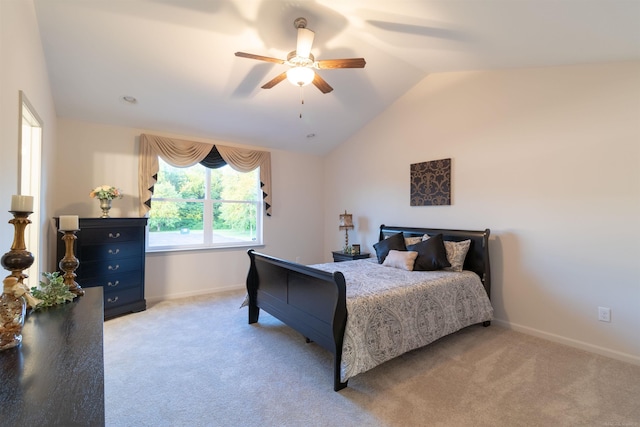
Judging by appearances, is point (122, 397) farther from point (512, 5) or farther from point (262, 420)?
point (512, 5)

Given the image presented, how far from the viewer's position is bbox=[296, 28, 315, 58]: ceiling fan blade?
95.0 inches

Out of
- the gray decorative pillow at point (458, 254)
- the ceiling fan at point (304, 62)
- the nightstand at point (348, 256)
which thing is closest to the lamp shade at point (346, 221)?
the nightstand at point (348, 256)

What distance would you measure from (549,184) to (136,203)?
5033 mm

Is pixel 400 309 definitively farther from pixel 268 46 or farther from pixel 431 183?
pixel 268 46

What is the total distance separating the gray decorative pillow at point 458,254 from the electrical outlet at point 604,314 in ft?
4.04

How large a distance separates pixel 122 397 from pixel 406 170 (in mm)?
4037

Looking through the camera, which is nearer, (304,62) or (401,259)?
(304,62)

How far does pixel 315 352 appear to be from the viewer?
9.16 feet

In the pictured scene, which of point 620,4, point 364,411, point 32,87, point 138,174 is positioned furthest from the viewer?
point 138,174

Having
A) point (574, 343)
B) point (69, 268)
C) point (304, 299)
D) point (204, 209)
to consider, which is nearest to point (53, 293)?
point (69, 268)

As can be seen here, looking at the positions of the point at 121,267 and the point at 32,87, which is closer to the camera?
the point at 32,87

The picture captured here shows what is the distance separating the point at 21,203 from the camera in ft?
4.29

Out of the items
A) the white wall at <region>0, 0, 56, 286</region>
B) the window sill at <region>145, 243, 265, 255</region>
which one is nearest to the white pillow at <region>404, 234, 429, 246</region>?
the window sill at <region>145, 243, 265, 255</region>

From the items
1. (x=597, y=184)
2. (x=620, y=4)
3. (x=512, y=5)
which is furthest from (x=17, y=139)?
(x=597, y=184)
